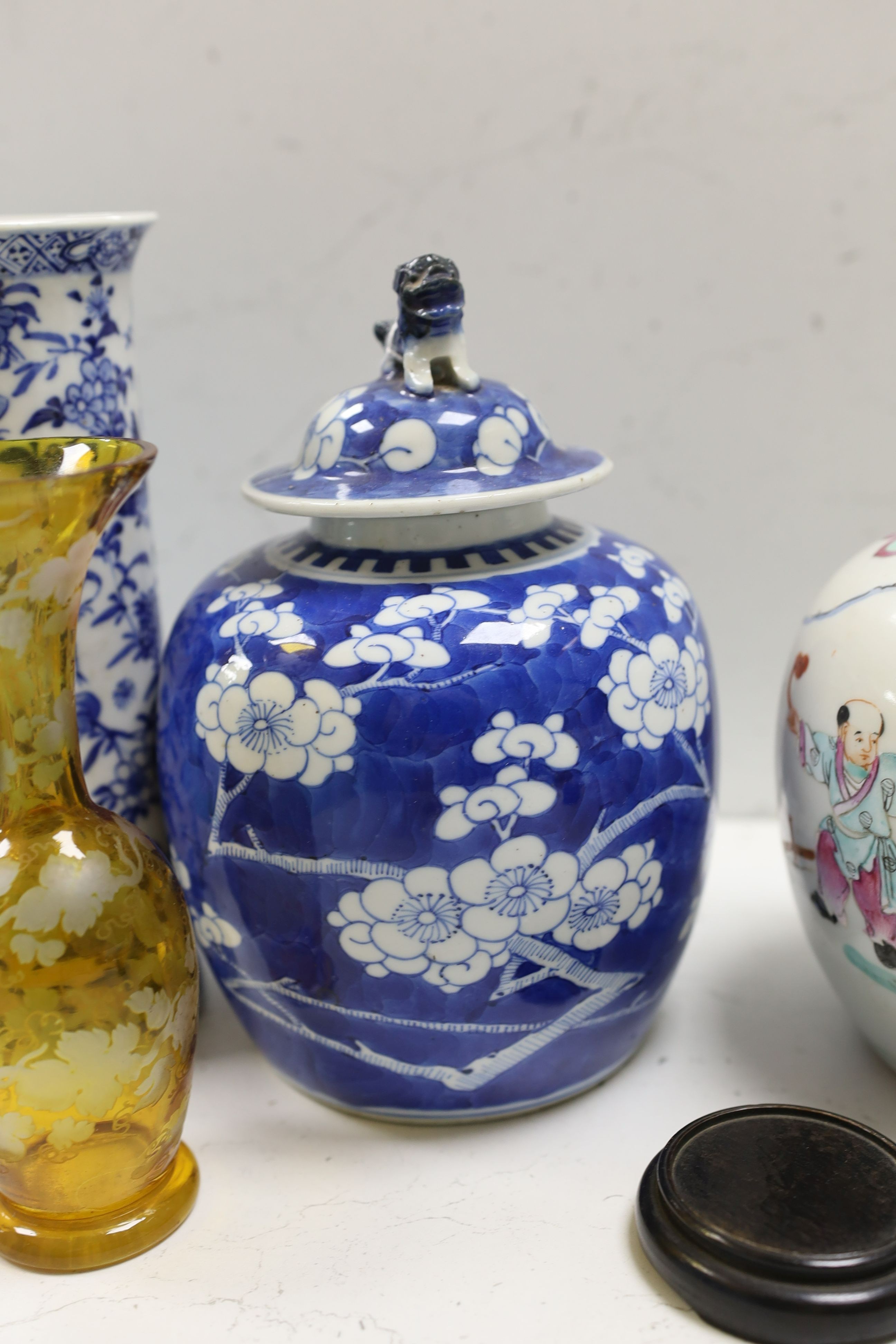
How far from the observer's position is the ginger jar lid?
0.80 meters

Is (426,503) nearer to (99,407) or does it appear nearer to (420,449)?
(420,449)

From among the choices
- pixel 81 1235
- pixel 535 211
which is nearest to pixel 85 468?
pixel 81 1235

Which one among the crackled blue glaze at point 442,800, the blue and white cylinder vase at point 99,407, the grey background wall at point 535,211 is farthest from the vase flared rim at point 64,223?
the grey background wall at point 535,211

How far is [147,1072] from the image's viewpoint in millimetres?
759

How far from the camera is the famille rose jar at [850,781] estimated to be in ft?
2.61

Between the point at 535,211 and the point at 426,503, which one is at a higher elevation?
the point at 535,211

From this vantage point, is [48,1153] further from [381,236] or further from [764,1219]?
[381,236]

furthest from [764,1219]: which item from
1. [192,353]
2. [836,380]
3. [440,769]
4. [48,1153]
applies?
[192,353]

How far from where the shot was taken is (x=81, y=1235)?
781mm

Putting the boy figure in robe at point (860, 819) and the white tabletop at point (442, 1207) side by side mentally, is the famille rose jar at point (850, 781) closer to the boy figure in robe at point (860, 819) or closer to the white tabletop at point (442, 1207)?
the boy figure in robe at point (860, 819)

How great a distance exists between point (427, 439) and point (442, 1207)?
1.67ft

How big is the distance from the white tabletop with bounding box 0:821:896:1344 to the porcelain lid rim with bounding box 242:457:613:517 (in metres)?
0.45

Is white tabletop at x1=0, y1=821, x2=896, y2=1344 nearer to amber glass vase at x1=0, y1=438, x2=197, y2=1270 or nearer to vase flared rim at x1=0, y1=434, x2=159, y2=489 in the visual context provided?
amber glass vase at x1=0, y1=438, x2=197, y2=1270

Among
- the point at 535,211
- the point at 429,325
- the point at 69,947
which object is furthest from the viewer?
the point at 535,211
